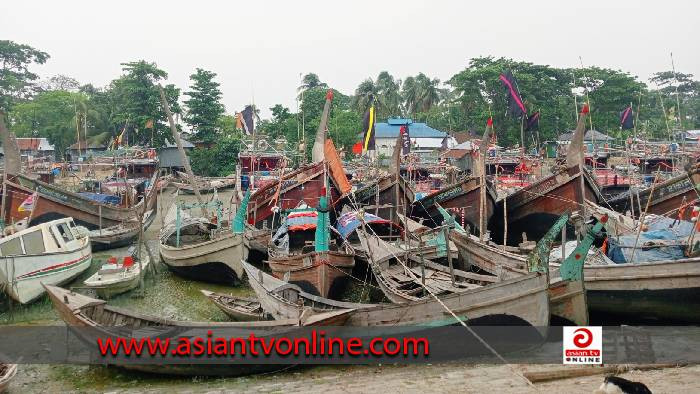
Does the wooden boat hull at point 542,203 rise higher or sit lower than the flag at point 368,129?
lower

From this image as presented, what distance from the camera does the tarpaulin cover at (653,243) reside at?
12711 mm

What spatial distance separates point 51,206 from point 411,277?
17.3 metres

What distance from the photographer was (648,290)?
11.4 metres

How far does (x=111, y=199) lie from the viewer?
28.9 m

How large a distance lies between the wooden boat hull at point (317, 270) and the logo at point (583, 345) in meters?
5.64

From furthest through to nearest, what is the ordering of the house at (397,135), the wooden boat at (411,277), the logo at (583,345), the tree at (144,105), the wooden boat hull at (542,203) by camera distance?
the house at (397,135)
the tree at (144,105)
the wooden boat hull at (542,203)
the wooden boat at (411,277)
the logo at (583,345)

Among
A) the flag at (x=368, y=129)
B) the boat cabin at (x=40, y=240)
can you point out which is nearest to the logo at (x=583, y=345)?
the flag at (x=368, y=129)

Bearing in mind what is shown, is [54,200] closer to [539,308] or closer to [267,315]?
[267,315]

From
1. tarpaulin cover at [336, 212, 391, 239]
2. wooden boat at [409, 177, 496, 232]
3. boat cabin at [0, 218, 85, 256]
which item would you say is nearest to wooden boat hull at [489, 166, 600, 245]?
wooden boat at [409, 177, 496, 232]

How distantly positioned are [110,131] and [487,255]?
43.3 m

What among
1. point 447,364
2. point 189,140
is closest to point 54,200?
point 447,364

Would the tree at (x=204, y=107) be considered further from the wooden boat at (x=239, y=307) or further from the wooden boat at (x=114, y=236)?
the wooden boat at (x=239, y=307)

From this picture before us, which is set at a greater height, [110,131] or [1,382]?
[110,131]

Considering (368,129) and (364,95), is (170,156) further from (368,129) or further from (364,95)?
(368,129)
